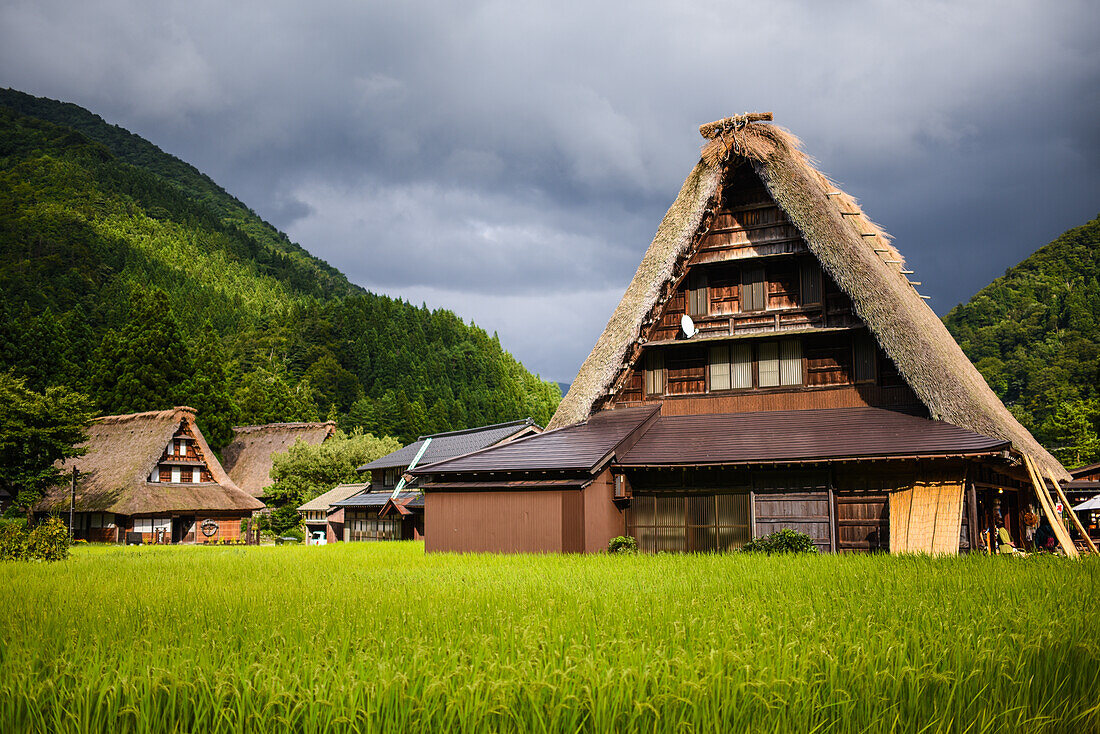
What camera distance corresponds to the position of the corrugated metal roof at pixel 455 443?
121 feet

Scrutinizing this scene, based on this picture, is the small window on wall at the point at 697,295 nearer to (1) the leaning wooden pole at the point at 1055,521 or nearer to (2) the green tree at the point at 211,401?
(1) the leaning wooden pole at the point at 1055,521

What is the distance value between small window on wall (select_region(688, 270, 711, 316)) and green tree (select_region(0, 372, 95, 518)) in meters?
25.3

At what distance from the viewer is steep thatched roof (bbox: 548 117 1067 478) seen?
56.9 feet

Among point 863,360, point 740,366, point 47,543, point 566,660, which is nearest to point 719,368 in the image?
point 740,366

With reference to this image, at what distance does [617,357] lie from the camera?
2008cm

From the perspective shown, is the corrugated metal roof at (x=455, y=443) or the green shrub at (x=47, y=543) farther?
the corrugated metal roof at (x=455, y=443)

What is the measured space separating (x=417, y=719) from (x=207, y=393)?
5603 centimetres

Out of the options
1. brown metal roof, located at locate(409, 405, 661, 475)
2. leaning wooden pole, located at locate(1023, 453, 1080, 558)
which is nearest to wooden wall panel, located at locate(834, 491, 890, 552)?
leaning wooden pole, located at locate(1023, 453, 1080, 558)

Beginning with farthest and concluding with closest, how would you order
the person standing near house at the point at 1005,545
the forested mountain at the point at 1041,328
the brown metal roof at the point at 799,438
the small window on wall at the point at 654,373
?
the forested mountain at the point at 1041,328 < the small window on wall at the point at 654,373 < the brown metal roof at the point at 799,438 < the person standing near house at the point at 1005,545

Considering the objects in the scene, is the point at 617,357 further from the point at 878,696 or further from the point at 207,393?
the point at 207,393

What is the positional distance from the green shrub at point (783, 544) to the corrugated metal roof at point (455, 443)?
19001 mm

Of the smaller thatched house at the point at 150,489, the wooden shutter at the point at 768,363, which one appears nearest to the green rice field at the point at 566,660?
the wooden shutter at the point at 768,363

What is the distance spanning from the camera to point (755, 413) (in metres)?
19.7

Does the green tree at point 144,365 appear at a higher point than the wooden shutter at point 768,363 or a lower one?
higher
